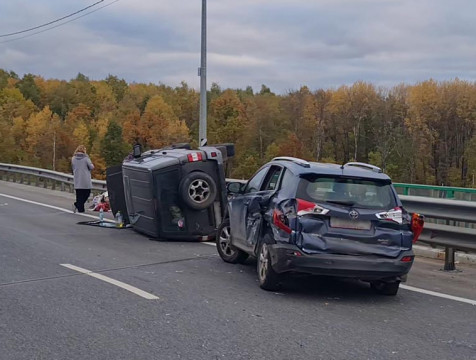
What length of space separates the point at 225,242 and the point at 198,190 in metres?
1.91

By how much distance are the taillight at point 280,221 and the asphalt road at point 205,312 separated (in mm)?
755

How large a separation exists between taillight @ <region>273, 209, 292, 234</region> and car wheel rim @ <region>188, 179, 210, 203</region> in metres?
3.99

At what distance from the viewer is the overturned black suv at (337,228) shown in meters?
7.16

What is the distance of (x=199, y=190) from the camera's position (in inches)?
451

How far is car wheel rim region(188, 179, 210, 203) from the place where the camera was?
11.4 meters

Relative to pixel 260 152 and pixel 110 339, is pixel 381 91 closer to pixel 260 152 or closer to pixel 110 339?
pixel 260 152

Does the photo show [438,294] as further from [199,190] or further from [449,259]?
[199,190]

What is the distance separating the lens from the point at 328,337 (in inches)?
229

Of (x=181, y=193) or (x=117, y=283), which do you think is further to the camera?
(x=181, y=193)

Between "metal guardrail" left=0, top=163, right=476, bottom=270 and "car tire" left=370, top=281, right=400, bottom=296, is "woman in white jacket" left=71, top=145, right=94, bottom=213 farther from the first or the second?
"car tire" left=370, top=281, right=400, bottom=296

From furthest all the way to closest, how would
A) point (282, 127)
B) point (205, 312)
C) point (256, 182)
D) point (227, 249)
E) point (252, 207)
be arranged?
point (282, 127), point (227, 249), point (256, 182), point (252, 207), point (205, 312)

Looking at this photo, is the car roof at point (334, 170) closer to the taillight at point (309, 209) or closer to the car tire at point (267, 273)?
the taillight at point (309, 209)

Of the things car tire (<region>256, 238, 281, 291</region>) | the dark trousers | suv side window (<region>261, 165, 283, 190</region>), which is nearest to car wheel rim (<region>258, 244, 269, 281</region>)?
car tire (<region>256, 238, 281, 291</region>)

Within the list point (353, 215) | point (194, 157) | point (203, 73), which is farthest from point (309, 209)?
point (203, 73)
